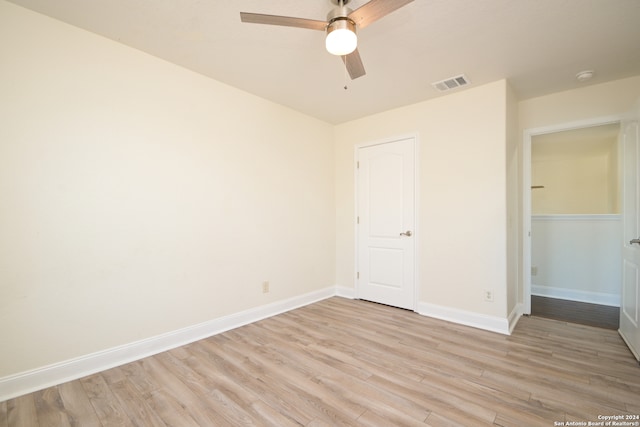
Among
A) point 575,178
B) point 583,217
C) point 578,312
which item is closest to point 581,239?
point 583,217

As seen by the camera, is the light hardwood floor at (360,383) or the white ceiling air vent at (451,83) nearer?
the light hardwood floor at (360,383)

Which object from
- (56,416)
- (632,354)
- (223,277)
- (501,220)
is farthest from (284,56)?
(632,354)

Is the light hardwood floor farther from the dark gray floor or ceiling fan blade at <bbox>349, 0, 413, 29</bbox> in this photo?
ceiling fan blade at <bbox>349, 0, 413, 29</bbox>

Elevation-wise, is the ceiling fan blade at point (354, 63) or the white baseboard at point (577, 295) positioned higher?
the ceiling fan blade at point (354, 63)

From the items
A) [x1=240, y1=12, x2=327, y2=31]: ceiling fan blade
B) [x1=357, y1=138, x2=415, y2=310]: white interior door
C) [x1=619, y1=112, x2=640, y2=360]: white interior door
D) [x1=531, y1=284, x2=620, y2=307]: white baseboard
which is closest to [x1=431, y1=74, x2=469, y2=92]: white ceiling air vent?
[x1=357, y1=138, x2=415, y2=310]: white interior door

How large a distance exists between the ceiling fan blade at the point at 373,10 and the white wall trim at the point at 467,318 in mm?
2911

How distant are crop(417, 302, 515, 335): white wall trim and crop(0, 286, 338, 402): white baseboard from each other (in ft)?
6.03

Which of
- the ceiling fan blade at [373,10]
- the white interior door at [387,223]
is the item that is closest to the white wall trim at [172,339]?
the white interior door at [387,223]

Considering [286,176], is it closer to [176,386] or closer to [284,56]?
[284,56]

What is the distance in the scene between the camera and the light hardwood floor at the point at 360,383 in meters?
1.65

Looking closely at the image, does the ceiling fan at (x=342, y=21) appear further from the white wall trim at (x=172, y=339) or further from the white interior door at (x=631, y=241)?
the white wall trim at (x=172, y=339)

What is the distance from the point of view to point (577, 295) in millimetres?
3871

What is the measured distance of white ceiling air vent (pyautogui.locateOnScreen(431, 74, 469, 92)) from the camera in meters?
2.78

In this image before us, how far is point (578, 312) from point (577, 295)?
66 cm
